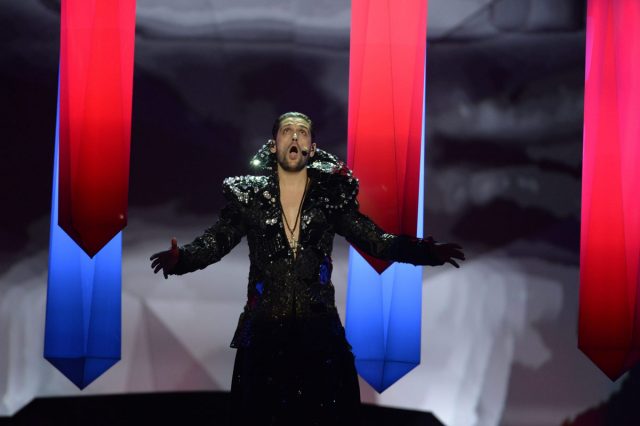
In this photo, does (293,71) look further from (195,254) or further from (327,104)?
(195,254)

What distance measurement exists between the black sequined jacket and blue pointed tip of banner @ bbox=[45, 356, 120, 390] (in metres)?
1.19

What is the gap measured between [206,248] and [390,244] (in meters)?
0.61

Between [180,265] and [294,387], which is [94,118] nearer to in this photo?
[180,265]

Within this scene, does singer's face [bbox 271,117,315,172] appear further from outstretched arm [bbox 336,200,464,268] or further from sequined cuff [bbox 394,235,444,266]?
sequined cuff [bbox 394,235,444,266]

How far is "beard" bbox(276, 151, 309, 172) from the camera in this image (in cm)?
278

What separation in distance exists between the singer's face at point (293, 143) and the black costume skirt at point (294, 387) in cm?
61

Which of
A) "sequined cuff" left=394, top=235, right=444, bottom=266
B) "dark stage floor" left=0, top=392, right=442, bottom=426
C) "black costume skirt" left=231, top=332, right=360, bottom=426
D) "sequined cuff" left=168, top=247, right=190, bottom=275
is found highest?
"sequined cuff" left=394, top=235, right=444, bottom=266

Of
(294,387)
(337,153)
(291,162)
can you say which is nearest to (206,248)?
(291,162)

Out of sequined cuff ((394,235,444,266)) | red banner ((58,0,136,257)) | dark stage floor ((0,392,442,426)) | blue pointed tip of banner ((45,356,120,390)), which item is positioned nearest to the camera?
sequined cuff ((394,235,444,266))

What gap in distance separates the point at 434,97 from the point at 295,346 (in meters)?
1.87

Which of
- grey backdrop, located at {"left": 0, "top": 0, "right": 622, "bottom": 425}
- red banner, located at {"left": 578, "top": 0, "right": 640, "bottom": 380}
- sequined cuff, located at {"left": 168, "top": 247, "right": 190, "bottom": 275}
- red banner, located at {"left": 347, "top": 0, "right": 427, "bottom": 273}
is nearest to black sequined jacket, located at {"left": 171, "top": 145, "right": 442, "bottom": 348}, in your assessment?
sequined cuff, located at {"left": 168, "top": 247, "right": 190, "bottom": 275}

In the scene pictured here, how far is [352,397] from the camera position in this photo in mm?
2592

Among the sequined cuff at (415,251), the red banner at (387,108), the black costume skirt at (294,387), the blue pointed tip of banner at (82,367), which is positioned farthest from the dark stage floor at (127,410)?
the sequined cuff at (415,251)

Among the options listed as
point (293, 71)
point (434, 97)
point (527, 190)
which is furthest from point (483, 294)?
point (293, 71)
